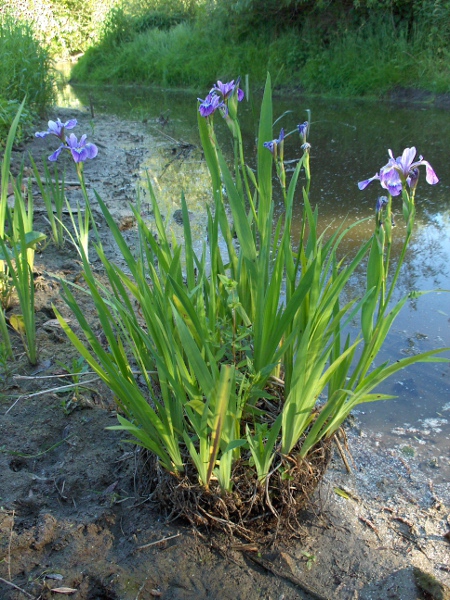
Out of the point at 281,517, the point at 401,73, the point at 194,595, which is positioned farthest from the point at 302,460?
the point at 401,73

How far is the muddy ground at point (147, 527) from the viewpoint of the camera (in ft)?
3.72

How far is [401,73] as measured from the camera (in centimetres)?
812

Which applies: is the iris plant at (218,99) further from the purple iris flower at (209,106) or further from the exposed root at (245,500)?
the exposed root at (245,500)

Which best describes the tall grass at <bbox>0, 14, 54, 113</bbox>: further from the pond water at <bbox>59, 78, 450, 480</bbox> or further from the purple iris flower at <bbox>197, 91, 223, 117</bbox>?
the purple iris flower at <bbox>197, 91, 223, 117</bbox>

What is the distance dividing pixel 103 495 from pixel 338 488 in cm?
62

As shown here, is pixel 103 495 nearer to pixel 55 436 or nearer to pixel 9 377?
pixel 55 436

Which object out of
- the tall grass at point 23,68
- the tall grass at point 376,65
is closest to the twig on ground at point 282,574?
the tall grass at point 23,68

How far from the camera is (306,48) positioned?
1029cm

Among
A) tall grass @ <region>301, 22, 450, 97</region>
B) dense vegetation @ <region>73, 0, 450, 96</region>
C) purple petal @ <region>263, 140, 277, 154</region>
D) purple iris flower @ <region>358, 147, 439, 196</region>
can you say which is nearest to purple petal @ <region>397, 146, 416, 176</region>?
purple iris flower @ <region>358, 147, 439, 196</region>

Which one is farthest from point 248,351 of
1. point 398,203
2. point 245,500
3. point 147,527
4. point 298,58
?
point 298,58

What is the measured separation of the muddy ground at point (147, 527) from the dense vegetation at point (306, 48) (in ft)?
19.9

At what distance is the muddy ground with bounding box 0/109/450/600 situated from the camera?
113cm

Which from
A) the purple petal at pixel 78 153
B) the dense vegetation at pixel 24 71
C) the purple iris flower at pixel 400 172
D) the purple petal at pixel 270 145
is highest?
the dense vegetation at pixel 24 71

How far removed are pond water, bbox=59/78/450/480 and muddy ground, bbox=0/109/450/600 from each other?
0.15 m
